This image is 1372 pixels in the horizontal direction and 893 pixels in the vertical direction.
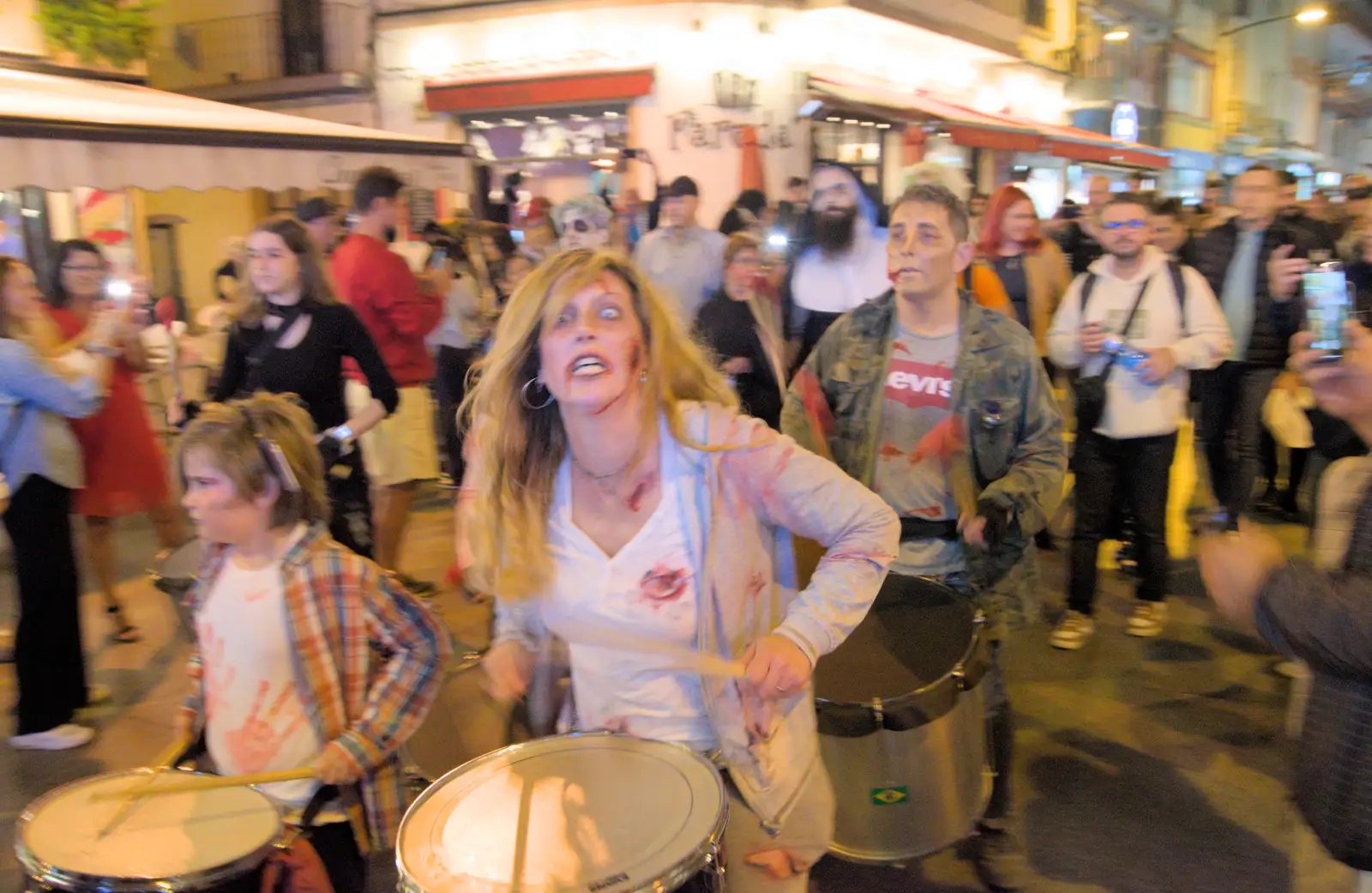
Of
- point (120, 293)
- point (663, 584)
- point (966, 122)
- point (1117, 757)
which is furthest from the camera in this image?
point (966, 122)

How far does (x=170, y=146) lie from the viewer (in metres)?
6.75

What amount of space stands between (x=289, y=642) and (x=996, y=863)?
2080mm

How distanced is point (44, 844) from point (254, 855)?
14.3 inches

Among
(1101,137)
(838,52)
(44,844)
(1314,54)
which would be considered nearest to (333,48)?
(838,52)

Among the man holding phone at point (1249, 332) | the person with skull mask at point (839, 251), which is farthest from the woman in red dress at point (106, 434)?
the man holding phone at point (1249, 332)

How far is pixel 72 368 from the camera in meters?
3.95

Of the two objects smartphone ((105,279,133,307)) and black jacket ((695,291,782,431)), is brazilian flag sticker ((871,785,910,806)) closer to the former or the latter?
black jacket ((695,291,782,431))

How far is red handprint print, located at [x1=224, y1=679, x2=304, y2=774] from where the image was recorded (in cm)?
219

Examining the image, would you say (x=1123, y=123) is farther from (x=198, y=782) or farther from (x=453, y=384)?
(x=198, y=782)

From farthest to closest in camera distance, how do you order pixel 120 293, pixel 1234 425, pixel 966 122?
1. pixel 966 122
2. pixel 1234 425
3. pixel 120 293

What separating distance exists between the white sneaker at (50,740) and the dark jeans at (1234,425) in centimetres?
549

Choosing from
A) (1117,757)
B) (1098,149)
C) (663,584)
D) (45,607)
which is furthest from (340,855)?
(1098,149)

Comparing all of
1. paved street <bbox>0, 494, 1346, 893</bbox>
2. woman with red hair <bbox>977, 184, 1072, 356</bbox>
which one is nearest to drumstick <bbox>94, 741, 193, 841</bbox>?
paved street <bbox>0, 494, 1346, 893</bbox>

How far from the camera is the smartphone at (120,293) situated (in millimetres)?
3908
